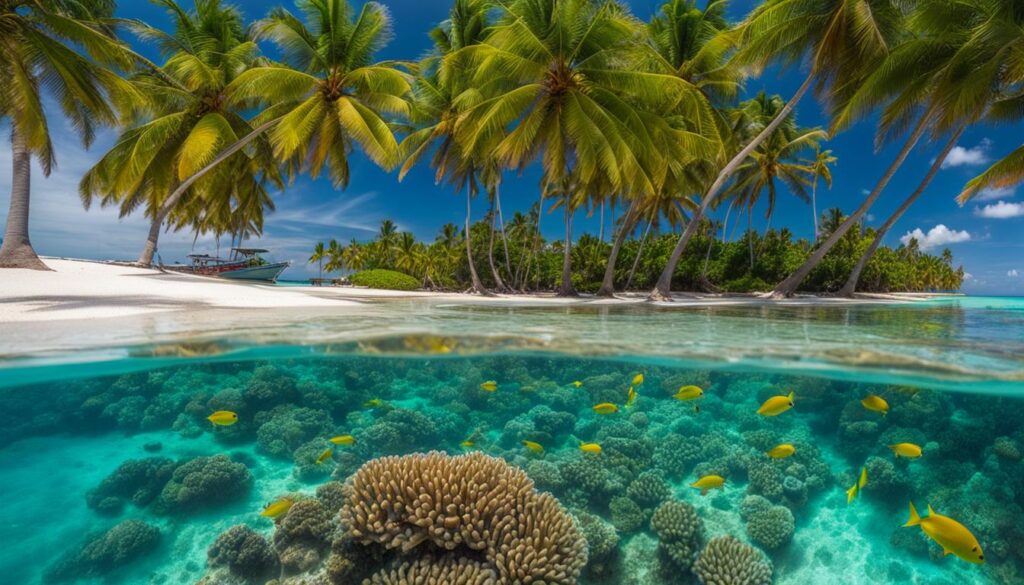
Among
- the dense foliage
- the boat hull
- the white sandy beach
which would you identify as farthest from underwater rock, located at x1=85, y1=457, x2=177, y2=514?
the boat hull

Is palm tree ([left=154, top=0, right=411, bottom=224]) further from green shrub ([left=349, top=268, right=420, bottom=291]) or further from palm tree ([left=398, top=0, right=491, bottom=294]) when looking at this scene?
green shrub ([left=349, top=268, right=420, bottom=291])

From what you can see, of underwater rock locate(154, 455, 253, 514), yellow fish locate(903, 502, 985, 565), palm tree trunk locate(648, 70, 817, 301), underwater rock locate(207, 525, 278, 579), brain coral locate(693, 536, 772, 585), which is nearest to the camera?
yellow fish locate(903, 502, 985, 565)

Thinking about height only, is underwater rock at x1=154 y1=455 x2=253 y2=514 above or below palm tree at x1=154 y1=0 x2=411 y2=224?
below

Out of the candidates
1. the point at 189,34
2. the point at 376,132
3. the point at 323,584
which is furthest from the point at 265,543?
the point at 189,34

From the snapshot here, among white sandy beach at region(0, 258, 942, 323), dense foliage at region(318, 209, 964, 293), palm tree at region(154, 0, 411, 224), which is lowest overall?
white sandy beach at region(0, 258, 942, 323)

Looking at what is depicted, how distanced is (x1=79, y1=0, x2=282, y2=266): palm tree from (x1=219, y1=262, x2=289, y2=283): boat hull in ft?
28.6

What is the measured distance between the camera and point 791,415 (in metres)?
9.76

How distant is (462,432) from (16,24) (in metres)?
13.1

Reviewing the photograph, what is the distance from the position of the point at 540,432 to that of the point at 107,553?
20.7 ft

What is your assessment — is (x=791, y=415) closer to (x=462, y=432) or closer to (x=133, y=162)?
(x=462, y=432)

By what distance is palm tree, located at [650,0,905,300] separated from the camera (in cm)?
1451

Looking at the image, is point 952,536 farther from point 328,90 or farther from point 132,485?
point 328,90

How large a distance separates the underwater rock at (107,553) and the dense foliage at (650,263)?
24.0 meters

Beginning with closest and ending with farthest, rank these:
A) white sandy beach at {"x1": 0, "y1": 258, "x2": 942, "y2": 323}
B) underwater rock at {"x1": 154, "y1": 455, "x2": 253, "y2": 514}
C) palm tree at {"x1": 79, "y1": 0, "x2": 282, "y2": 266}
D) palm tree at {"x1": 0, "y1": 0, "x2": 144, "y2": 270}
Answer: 1. underwater rock at {"x1": 154, "y1": 455, "x2": 253, "y2": 514}
2. white sandy beach at {"x1": 0, "y1": 258, "x2": 942, "y2": 323}
3. palm tree at {"x1": 0, "y1": 0, "x2": 144, "y2": 270}
4. palm tree at {"x1": 79, "y1": 0, "x2": 282, "y2": 266}
